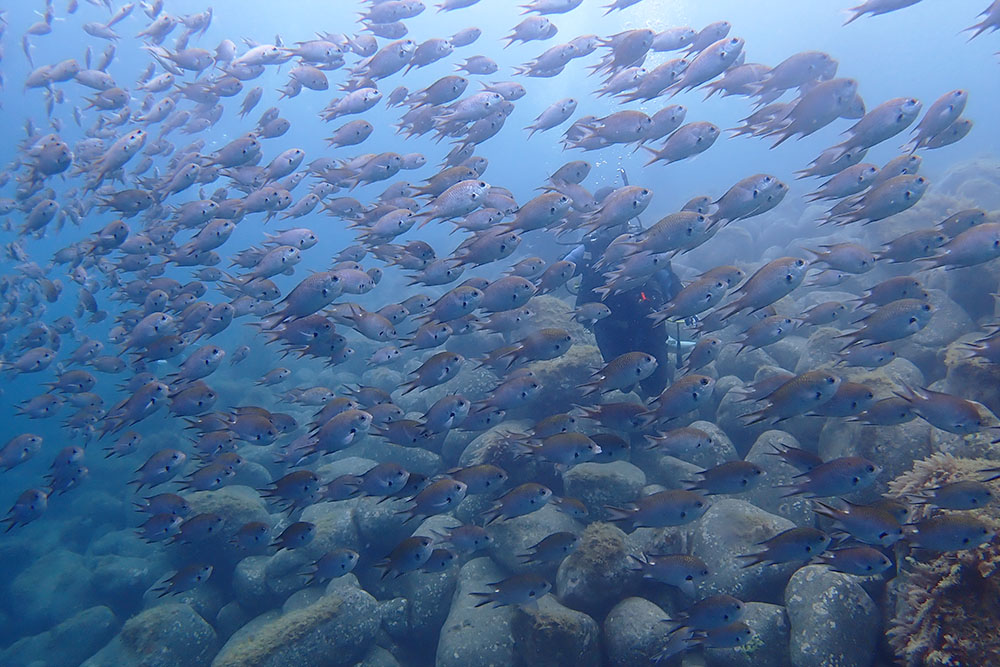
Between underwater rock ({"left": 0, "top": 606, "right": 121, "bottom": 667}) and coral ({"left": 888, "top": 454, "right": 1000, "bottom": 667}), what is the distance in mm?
12473

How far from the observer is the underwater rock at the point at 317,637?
5.15m

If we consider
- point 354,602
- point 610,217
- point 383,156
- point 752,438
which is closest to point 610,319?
point 610,217

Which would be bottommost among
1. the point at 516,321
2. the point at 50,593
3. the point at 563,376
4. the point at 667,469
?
the point at 50,593

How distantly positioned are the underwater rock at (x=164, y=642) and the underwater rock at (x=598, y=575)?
5.33m

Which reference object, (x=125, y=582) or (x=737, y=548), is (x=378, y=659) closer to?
(x=737, y=548)

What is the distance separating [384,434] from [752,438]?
5316 mm

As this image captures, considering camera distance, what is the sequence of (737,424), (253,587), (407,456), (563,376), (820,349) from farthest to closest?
(407,456) < (563,376) < (820,349) < (253,587) < (737,424)

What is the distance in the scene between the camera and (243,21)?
1865 inches

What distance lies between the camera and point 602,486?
572 cm

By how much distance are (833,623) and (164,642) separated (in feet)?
26.1

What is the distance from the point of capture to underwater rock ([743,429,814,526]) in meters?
5.18

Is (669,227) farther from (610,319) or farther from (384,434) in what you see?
(384,434)

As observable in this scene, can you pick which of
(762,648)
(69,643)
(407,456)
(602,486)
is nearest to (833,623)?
(762,648)

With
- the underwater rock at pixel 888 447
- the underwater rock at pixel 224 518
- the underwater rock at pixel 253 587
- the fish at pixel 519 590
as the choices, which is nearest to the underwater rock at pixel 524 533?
the fish at pixel 519 590
